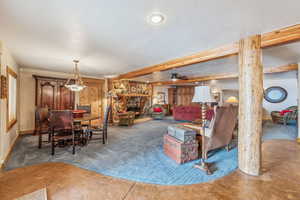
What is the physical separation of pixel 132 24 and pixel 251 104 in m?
2.21

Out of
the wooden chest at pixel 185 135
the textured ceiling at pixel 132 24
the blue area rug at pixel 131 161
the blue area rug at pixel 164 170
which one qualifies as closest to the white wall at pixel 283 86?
the textured ceiling at pixel 132 24

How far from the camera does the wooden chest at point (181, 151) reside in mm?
A: 2535

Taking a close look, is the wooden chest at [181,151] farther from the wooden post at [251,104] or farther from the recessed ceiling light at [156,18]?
the recessed ceiling light at [156,18]

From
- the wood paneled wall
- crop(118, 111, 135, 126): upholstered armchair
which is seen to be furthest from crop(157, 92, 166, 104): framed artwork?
crop(118, 111, 135, 126): upholstered armchair

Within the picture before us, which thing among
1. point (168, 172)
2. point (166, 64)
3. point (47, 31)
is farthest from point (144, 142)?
point (47, 31)

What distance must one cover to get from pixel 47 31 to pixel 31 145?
3.00m

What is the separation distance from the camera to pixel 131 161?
2.63 m

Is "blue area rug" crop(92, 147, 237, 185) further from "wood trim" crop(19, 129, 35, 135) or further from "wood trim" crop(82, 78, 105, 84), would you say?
"wood trim" crop(82, 78, 105, 84)

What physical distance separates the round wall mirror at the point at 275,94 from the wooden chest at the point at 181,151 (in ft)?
25.1

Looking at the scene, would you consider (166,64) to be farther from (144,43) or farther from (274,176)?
(274,176)

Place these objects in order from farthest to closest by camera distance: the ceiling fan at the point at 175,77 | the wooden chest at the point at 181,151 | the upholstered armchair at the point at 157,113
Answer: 1. the upholstered armchair at the point at 157,113
2. the ceiling fan at the point at 175,77
3. the wooden chest at the point at 181,151

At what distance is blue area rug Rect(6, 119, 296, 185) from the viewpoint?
214 centimetres

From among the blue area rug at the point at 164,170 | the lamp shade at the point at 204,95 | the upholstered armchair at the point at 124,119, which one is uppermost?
the lamp shade at the point at 204,95

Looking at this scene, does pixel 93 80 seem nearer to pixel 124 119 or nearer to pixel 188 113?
pixel 124 119
